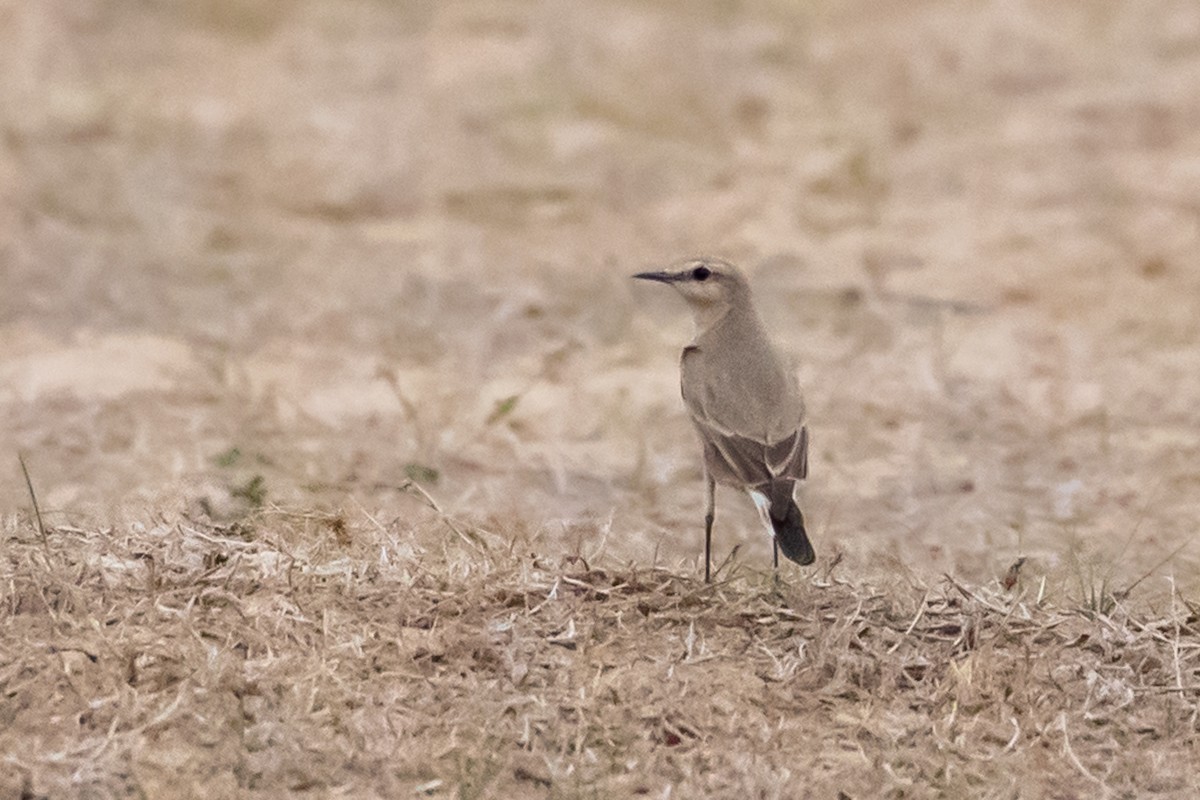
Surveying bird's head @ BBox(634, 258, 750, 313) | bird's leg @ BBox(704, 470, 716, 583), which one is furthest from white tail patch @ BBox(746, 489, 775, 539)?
bird's head @ BBox(634, 258, 750, 313)

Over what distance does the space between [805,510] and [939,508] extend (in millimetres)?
555

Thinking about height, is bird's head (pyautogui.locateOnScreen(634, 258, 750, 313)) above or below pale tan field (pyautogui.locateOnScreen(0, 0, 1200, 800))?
above

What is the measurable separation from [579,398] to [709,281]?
269 centimetres

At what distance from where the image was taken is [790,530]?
451cm

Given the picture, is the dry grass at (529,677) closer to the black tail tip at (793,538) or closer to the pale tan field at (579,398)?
the pale tan field at (579,398)

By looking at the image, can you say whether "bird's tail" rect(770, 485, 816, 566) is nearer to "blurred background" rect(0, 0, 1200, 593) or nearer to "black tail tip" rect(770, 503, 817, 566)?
"black tail tip" rect(770, 503, 817, 566)

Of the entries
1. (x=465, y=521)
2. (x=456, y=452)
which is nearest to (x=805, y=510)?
(x=456, y=452)

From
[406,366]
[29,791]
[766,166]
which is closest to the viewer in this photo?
[29,791]

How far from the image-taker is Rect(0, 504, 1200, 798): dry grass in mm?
3754

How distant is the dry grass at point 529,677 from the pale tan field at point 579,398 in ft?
0.04

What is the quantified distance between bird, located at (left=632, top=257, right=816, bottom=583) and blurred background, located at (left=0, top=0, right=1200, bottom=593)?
70 centimetres

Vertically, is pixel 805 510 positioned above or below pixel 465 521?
below

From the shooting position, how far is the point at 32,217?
9.70 metres

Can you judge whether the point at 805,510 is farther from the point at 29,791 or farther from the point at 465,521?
the point at 29,791
